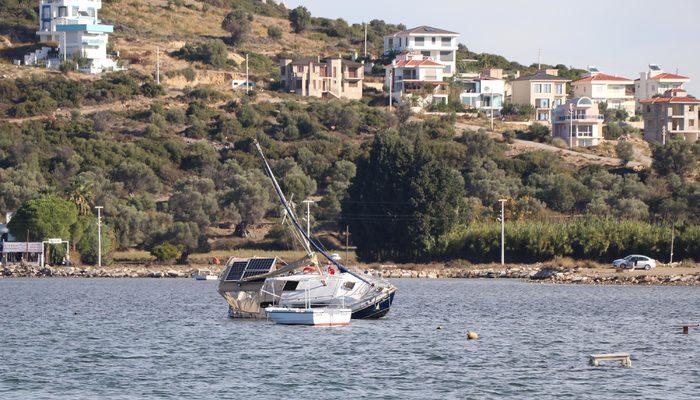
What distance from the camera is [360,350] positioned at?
165ft

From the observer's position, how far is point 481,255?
352ft

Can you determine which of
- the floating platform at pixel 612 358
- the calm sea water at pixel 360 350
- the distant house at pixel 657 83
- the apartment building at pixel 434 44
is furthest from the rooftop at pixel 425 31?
the floating platform at pixel 612 358

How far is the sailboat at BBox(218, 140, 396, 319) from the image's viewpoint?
59125 mm

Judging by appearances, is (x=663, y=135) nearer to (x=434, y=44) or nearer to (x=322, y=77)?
(x=434, y=44)

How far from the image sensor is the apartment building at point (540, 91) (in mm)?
186000

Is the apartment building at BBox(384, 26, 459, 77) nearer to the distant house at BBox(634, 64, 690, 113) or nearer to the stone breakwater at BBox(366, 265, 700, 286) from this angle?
the distant house at BBox(634, 64, 690, 113)

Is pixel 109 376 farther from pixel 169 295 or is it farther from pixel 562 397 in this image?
pixel 169 295

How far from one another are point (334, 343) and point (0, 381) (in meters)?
14.2

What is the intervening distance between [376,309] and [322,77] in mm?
119356

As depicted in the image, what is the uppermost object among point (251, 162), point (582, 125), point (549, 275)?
point (582, 125)

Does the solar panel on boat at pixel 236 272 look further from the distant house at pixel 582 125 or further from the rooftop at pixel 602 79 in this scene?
the rooftop at pixel 602 79

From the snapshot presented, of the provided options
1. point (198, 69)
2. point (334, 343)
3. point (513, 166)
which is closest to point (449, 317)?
point (334, 343)

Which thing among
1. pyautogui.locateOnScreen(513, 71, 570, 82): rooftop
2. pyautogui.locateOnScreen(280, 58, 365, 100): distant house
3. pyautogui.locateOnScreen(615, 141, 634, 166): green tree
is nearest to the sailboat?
pyautogui.locateOnScreen(615, 141, 634, 166): green tree

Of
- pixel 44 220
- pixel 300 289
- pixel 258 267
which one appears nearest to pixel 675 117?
pixel 44 220
